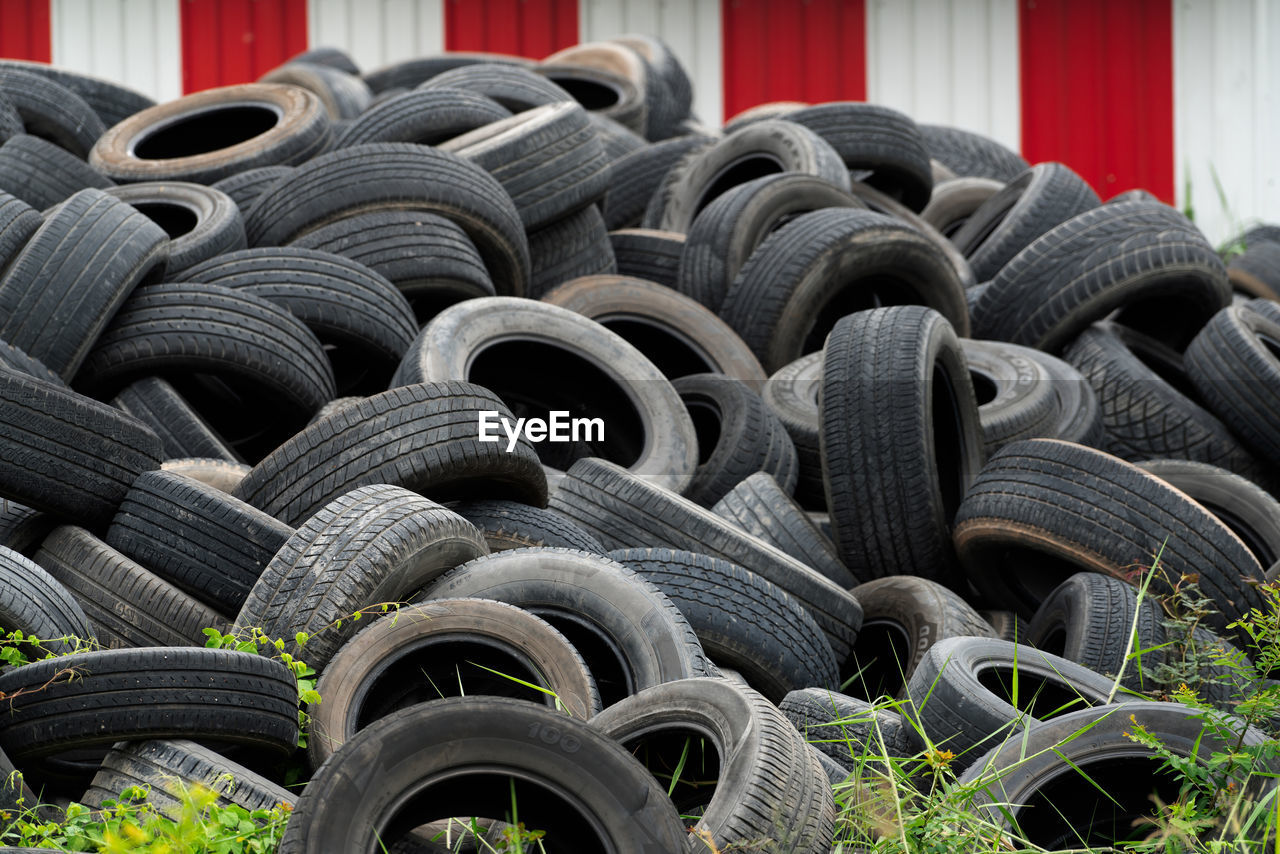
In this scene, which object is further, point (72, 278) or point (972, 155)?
point (972, 155)

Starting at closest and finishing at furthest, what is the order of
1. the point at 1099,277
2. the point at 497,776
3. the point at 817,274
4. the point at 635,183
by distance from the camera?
the point at 497,776
the point at 817,274
the point at 1099,277
the point at 635,183

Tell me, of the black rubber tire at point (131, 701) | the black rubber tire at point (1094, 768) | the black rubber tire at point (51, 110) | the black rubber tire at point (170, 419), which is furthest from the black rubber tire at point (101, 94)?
the black rubber tire at point (1094, 768)

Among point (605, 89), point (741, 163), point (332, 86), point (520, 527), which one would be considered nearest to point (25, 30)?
point (332, 86)

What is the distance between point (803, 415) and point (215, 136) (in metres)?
3.27

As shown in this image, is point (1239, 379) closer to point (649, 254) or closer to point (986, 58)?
point (649, 254)

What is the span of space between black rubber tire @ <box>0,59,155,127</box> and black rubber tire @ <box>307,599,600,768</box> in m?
4.82

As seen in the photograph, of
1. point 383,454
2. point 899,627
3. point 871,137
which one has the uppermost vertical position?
point 871,137

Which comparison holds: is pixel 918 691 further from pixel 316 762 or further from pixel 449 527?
pixel 316 762

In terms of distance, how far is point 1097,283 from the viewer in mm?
5312

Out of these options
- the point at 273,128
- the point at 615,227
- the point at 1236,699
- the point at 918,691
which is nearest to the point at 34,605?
the point at 918,691

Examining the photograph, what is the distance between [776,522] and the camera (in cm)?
416

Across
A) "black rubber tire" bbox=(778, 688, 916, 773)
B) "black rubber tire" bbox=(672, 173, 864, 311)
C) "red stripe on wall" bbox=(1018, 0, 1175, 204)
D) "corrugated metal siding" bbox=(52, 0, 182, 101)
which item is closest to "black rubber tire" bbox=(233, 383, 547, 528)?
"black rubber tire" bbox=(778, 688, 916, 773)

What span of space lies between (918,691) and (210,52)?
7282 mm

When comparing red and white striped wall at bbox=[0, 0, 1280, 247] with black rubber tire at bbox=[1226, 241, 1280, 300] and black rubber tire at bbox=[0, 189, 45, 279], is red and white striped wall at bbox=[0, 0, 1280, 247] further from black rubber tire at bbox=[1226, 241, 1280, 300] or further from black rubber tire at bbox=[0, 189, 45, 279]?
black rubber tire at bbox=[0, 189, 45, 279]
